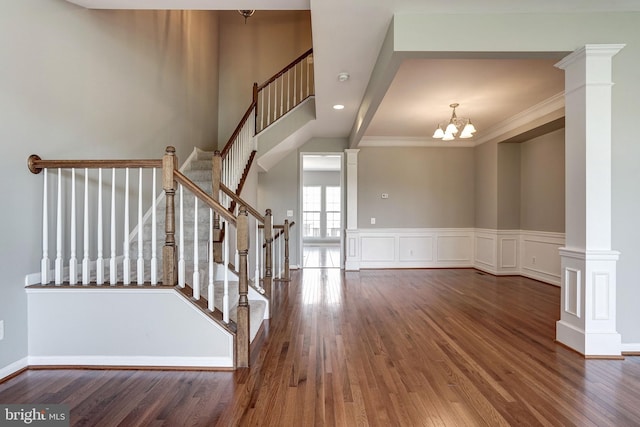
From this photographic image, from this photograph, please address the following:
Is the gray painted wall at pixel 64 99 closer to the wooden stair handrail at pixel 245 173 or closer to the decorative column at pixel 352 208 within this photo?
the wooden stair handrail at pixel 245 173

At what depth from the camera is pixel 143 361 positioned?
2.27m

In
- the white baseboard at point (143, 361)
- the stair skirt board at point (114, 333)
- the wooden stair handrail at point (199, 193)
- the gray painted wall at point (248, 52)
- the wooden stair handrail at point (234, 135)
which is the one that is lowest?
the white baseboard at point (143, 361)

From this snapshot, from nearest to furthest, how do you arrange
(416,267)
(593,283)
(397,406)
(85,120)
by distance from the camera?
(397,406)
(593,283)
(85,120)
(416,267)

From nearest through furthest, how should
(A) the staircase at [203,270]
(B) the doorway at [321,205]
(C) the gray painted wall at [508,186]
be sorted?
(A) the staircase at [203,270] < (C) the gray painted wall at [508,186] < (B) the doorway at [321,205]

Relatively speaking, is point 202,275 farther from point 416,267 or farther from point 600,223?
point 416,267

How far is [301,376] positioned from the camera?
85.2 inches

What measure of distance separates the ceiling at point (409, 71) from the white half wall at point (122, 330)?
2.33 metres

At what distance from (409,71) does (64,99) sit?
3.18m

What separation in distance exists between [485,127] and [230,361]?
5689mm

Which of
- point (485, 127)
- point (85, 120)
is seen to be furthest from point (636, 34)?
A: point (85, 120)

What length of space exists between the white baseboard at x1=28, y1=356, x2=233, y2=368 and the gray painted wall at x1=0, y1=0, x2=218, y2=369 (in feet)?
0.90

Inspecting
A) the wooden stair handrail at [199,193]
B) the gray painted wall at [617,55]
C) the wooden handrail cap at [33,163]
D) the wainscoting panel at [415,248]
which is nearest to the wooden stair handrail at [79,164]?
the wooden handrail cap at [33,163]

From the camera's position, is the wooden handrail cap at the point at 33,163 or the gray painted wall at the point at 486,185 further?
the gray painted wall at the point at 486,185

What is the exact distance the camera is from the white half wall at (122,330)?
224 cm
